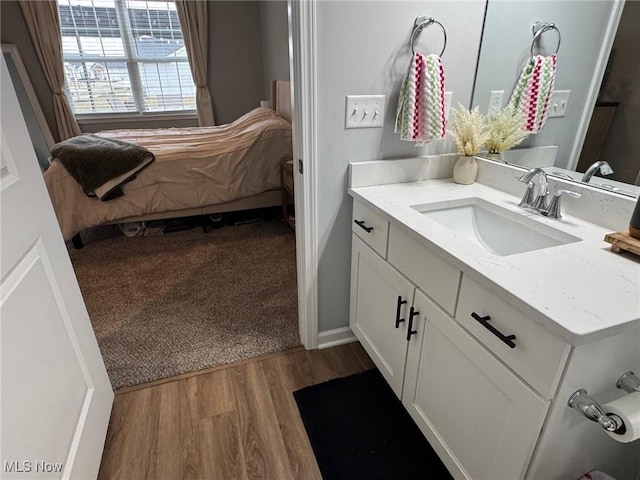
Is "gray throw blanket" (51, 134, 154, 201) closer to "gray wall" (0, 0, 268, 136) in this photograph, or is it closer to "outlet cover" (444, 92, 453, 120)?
"outlet cover" (444, 92, 453, 120)

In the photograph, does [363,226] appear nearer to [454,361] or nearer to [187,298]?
[454,361]

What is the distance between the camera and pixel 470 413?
933 millimetres

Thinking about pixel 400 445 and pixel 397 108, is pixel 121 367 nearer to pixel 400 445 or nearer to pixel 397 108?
pixel 400 445

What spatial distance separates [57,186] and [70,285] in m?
1.84

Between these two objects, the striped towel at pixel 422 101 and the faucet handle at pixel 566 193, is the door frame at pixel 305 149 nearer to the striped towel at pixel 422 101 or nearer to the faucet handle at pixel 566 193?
the striped towel at pixel 422 101

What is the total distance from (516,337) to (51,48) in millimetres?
5564

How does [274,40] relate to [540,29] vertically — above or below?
above

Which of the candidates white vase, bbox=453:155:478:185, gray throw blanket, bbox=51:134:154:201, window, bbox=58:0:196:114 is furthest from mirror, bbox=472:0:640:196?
window, bbox=58:0:196:114

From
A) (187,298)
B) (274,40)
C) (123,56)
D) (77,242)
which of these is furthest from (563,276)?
(123,56)

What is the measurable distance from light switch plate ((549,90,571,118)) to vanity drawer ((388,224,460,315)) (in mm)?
719

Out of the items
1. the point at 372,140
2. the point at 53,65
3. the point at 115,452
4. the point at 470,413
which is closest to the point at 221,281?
the point at 115,452

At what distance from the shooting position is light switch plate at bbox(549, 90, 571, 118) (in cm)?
120

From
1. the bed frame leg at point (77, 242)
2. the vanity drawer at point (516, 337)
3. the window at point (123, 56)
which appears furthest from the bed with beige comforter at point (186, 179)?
the vanity drawer at point (516, 337)

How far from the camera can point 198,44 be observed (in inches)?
183
